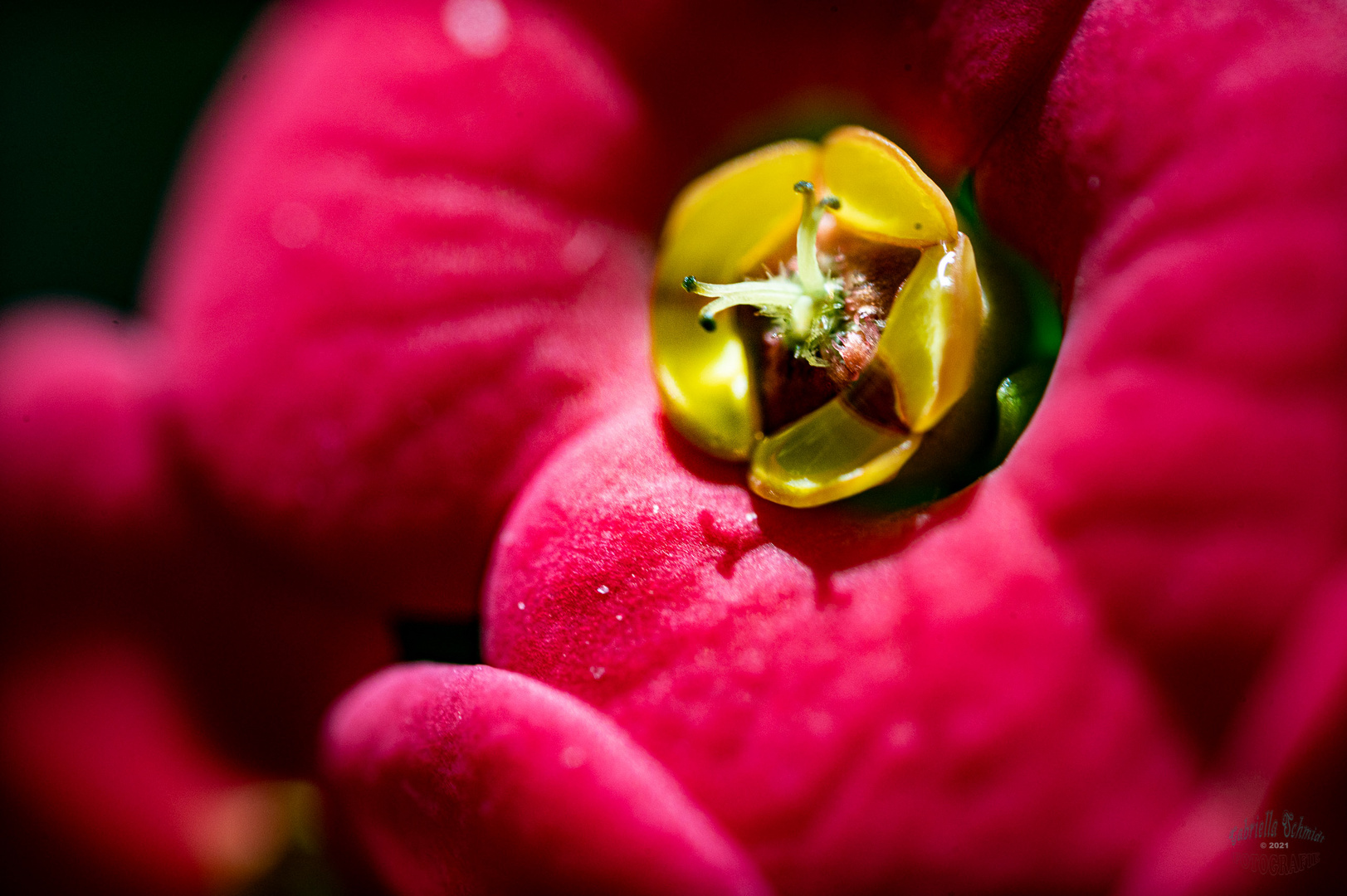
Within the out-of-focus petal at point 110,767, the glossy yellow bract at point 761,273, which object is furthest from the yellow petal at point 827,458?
the out-of-focus petal at point 110,767

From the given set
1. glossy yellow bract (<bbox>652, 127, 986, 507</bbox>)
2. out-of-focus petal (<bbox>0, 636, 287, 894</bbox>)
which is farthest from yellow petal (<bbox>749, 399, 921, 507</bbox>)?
out-of-focus petal (<bbox>0, 636, 287, 894</bbox>)

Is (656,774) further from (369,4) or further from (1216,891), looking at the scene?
(369,4)

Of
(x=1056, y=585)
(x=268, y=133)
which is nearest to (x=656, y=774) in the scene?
(x=1056, y=585)

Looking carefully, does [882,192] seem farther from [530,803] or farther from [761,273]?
[530,803]

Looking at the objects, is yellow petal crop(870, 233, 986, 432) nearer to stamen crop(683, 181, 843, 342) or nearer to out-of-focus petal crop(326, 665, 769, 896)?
stamen crop(683, 181, 843, 342)

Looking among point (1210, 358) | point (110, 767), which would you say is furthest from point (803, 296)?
point (110, 767)

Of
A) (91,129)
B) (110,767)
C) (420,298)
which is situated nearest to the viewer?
(420,298)

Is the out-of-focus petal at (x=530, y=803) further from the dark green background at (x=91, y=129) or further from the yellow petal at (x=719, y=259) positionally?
the dark green background at (x=91, y=129)
